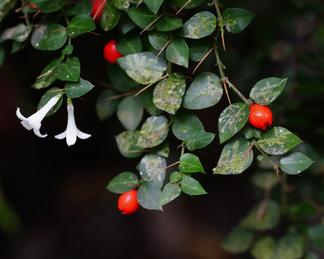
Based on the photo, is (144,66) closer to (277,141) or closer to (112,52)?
(112,52)

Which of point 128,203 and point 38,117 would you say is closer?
point 38,117

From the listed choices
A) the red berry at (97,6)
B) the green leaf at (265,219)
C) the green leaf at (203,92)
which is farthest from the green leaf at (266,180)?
the red berry at (97,6)

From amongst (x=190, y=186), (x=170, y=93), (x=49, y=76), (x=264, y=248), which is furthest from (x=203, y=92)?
(x=264, y=248)

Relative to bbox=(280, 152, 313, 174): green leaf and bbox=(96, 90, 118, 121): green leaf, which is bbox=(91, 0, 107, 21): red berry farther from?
bbox=(280, 152, 313, 174): green leaf

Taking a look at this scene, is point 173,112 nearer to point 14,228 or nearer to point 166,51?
point 166,51

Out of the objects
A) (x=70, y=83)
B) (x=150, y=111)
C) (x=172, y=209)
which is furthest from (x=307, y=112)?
(x=172, y=209)

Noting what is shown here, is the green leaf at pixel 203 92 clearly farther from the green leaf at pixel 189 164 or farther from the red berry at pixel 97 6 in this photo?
the red berry at pixel 97 6
